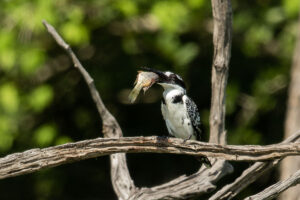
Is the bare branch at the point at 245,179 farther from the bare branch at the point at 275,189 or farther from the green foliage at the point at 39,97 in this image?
the green foliage at the point at 39,97

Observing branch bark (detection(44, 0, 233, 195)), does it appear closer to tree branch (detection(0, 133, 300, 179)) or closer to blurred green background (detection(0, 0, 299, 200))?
tree branch (detection(0, 133, 300, 179))

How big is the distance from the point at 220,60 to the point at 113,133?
0.93 m

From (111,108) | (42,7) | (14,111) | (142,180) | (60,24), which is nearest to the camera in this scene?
(42,7)

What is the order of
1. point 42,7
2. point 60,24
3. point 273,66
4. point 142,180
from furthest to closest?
point 142,180 → point 273,66 → point 60,24 → point 42,7

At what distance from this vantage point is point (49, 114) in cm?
738

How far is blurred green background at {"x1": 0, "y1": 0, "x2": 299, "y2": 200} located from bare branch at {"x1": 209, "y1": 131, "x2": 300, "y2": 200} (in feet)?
7.14

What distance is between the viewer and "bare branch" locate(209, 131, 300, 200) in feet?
13.4

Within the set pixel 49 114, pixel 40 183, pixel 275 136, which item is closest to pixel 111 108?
pixel 49 114

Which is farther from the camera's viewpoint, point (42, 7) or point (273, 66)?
point (273, 66)

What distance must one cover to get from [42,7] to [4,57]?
57 centimetres

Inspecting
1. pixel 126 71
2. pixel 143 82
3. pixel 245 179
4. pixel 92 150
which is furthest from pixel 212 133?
pixel 126 71

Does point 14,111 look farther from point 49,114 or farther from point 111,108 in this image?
point 111,108

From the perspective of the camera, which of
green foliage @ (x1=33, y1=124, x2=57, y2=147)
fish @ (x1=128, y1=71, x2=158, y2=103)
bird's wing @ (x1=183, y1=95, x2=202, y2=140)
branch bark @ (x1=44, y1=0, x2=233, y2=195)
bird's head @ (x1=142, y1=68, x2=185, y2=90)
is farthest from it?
green foliage @ (x1=33, y1=124, x2=57, y2=147)

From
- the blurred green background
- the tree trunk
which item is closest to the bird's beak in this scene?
the blurred green background
